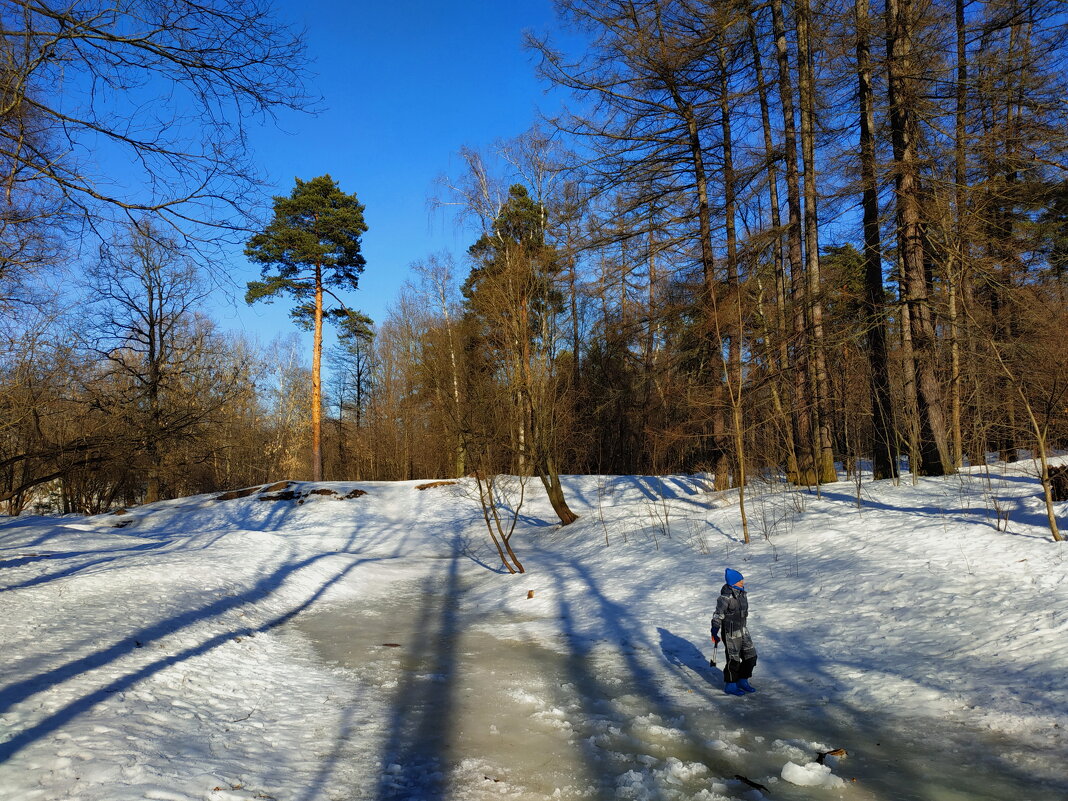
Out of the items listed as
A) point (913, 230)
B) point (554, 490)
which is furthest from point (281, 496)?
point (913, 230)

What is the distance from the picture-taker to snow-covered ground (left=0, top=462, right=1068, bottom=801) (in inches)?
183

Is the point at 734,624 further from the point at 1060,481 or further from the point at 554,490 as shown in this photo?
the point at 554,490

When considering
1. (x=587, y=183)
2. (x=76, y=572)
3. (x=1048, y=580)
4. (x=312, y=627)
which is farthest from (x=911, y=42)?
A: (x=76, y=572)

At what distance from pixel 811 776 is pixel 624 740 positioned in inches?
59.4

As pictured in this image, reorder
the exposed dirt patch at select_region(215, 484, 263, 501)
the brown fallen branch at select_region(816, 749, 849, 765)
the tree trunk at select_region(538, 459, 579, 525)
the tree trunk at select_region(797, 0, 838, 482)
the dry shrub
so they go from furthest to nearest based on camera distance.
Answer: the exposed dirt patch at select_region(215, 484, 263, 501), the tree trunk at select_region(538, 459, 579, 525), the tree trunk at select_region(797, 0, 838, 482), the dry shrub, the brown fallen branch at select_region(816, 749, 849, 765)

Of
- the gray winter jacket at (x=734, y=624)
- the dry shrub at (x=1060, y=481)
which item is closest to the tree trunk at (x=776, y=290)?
the dry shrub at (x=1060, y=481)

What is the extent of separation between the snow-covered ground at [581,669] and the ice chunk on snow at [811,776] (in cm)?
1

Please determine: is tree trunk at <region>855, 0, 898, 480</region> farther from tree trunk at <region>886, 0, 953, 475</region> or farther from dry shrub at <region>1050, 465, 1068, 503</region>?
dry shrub at <region>1050, 465, 1068, 503</region>

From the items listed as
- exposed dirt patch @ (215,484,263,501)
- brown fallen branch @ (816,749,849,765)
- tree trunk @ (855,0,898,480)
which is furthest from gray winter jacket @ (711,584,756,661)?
exposed dirt patch @ (215,484,263,501)

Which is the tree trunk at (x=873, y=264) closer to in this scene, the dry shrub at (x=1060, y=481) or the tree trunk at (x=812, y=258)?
the tree trunk at (x=812, y=258)

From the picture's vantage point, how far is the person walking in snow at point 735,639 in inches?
259

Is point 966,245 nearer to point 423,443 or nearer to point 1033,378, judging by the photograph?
point 1033,378

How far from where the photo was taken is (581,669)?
7.66 metres

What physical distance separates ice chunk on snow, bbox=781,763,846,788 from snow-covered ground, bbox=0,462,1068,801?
14 mm
